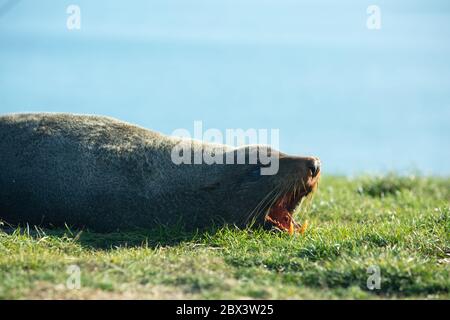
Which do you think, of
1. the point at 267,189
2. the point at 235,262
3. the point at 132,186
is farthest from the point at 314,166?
the point at 132,186

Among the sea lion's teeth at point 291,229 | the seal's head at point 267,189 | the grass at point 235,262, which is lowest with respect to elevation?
the sea lion's teeth at point 291,229

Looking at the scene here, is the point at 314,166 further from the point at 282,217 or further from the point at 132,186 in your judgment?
the point at 132,186

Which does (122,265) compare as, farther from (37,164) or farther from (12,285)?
(37,164)

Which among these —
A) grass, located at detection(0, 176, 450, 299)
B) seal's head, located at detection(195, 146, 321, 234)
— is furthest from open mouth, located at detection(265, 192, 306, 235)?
grass, located at detection(0, 176, 450, 299)

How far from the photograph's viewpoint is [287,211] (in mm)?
7758

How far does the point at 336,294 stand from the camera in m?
5.54

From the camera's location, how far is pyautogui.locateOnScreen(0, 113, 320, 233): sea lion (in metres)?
7.51

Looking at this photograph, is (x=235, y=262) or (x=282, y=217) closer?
(x=235, y=262)

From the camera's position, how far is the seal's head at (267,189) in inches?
292

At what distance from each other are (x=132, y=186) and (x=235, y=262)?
68.1 inches

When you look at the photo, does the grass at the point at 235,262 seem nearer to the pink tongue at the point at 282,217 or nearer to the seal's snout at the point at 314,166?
the pink tongue at the point at 282,217

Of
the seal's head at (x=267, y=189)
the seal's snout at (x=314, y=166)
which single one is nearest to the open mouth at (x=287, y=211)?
the seal's head at (x=267, y=189)
